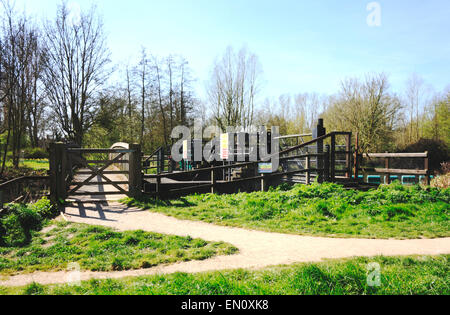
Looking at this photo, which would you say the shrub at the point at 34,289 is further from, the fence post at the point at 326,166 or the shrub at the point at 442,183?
the shrub at the point at 442,183

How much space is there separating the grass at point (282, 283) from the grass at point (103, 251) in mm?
Answer: 857

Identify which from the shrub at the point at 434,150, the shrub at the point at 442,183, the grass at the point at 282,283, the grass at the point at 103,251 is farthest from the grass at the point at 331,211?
the shrub at the point at 434,150

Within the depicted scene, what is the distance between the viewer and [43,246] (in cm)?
596

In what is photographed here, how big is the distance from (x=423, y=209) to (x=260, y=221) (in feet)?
13.0

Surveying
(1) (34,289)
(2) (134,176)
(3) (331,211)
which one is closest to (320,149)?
(3) (331,211)

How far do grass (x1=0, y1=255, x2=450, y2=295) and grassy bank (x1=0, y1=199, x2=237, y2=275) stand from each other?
89cm

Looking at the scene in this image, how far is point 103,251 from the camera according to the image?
17.7 feet

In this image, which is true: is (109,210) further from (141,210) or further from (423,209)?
(423,209)

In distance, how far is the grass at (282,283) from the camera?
11.1ft

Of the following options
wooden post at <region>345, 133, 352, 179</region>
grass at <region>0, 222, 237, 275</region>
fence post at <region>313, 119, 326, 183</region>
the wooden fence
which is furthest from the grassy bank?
the wooden fence

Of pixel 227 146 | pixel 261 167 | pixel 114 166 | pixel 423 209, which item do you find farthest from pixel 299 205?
pixel 114 166

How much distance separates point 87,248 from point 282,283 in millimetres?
3616

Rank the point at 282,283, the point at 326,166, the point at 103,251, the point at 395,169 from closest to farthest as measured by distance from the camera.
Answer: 1. the point at 282,283
2. the point at 103,251
3. the point at 326,166
4. the point at 395,169

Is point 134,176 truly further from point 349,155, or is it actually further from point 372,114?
point 372,114
